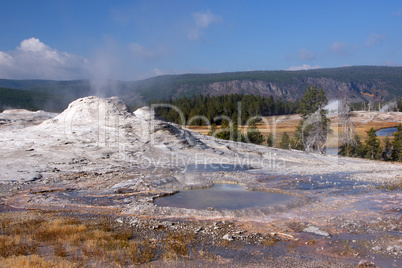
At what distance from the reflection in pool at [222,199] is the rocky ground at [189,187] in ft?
1.47

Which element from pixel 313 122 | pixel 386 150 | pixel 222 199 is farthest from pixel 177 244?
pixel 386 150

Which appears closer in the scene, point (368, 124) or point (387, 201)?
point (387, 201)

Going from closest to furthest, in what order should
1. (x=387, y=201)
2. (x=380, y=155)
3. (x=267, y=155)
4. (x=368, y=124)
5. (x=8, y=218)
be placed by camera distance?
(x=8, y=218)
(x=387, y=201)
(x=267, y=155)
(x=380, y=155)
(x=368, y=124)

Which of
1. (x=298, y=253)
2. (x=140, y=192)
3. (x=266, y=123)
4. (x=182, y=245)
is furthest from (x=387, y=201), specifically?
(x=266, y=123)

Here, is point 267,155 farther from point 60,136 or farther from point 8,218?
point 8,218

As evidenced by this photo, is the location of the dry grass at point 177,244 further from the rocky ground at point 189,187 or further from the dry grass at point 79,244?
the rocky ground at point 189,187

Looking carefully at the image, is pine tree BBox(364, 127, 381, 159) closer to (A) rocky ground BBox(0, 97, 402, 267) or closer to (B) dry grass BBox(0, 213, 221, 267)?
(A) rocky ground BBox(0, 97, 402, 267)

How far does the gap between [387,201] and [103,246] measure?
321 inches

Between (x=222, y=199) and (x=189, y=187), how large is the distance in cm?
179

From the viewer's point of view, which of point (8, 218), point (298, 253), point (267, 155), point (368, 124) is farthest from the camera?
point (368, 124)

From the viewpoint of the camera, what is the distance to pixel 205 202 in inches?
387

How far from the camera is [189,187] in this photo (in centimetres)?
1162

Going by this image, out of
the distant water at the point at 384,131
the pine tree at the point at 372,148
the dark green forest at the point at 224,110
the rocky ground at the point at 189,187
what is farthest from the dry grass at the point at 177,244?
the dark green forest at the point at 224,110

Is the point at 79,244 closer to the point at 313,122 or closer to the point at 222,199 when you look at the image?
the point at 222,199
